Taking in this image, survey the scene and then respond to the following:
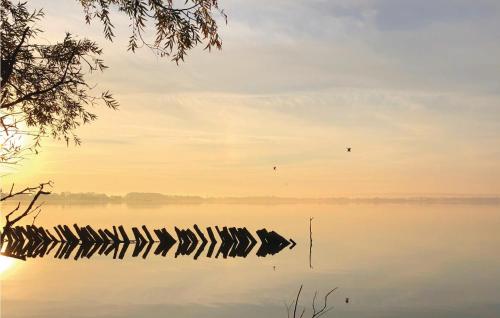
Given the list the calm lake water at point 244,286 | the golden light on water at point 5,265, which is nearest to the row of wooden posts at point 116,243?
the golden light on water at point 5,265

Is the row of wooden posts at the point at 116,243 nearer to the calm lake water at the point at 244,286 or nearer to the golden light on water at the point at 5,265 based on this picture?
the golden light on water at the point at 5,265

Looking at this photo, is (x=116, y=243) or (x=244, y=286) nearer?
(x=244, y=286)

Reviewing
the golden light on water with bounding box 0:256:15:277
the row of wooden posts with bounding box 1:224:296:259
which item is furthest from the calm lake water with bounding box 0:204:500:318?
the row of wooden posts with bounding box 1:224:296:259

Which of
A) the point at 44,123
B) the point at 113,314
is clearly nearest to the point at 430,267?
the point at 113,314

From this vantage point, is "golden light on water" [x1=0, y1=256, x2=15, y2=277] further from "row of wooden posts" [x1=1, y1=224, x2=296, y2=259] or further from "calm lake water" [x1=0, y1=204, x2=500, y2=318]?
"row of wooden posts" [x1=1, y1=224, x2=296, y2=259]

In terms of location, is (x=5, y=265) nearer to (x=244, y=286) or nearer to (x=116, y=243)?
(x=116, y=243)

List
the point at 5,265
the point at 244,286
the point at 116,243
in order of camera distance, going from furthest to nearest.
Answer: the point at 116,243
the point at 5,265
the point at 244,286

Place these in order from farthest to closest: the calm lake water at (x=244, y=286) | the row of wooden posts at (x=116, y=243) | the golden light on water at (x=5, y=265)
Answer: the row of wooden posts at (x=116, y=243), the golden light on water at (x=5, y=265), the calm lake water at (x=244, y=286)

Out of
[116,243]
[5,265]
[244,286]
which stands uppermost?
[116,243]

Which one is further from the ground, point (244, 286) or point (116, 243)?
point (116, 243)

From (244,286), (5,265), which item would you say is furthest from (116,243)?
(244,286)

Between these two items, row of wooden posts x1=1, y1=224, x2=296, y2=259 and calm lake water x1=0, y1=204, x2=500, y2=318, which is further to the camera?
A: row of wooden posts x1=1, y1=224, x2=296, y2=259

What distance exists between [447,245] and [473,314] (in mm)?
34340

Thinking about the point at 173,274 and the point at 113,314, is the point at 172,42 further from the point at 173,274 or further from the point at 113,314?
the point at 173,274
